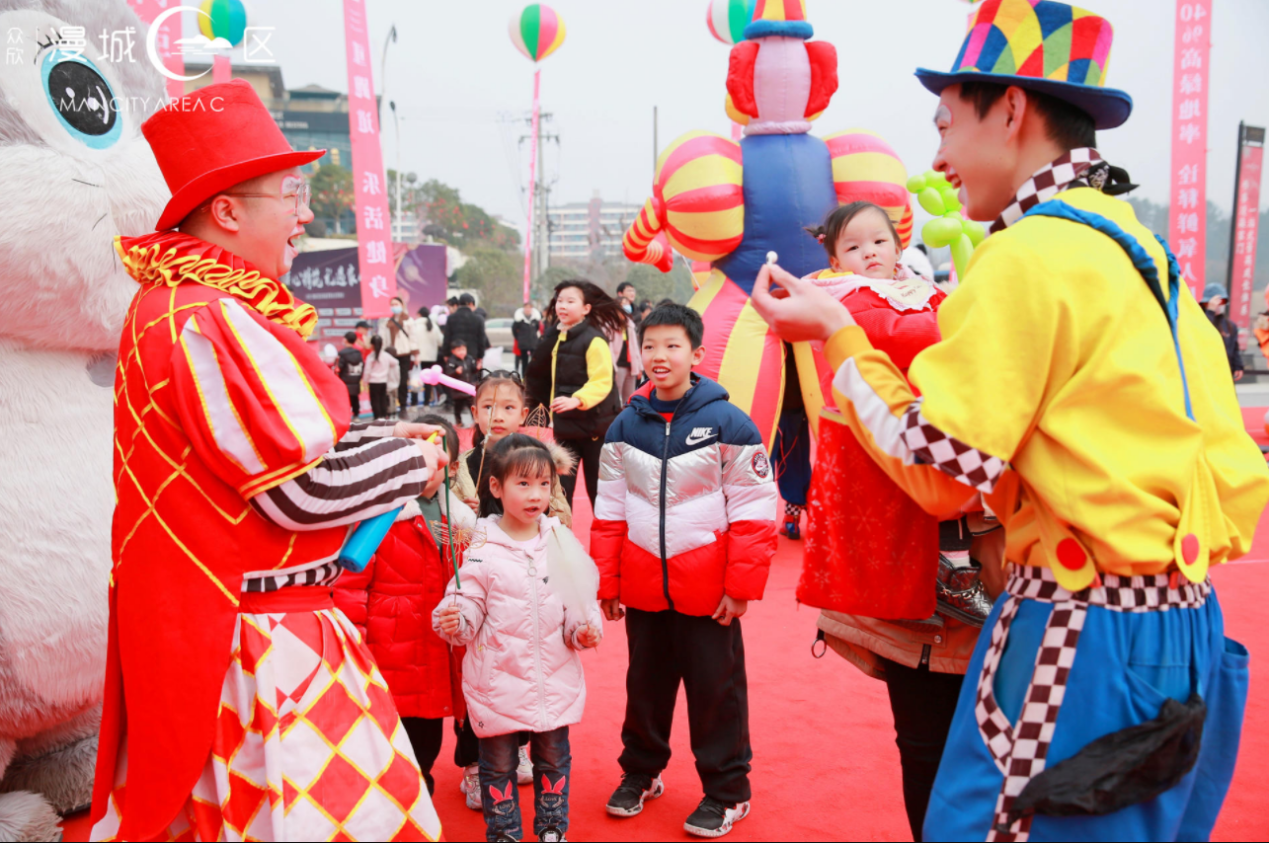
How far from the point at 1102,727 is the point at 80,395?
275cm

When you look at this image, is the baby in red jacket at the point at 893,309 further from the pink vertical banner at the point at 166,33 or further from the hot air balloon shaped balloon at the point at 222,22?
the hot air balloon shaped balloon at the point at 222,22

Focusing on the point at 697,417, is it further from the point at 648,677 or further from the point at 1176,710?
the point at 1176,710

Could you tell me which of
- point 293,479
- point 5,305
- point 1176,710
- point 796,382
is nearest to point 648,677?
point 293,479

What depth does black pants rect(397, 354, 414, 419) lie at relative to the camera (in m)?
13.2

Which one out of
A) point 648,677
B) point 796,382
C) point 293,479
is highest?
point 293,479

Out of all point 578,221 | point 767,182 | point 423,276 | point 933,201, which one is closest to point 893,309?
point 933,201

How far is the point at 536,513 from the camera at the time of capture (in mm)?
2713

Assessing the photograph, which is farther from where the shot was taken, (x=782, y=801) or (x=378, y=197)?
(x=378, y=197)

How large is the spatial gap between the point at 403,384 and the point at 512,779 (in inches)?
443

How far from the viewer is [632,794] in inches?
111

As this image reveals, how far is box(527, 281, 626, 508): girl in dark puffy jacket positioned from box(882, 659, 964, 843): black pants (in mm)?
3371

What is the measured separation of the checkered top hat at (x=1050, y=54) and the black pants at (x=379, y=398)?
36.5 feet

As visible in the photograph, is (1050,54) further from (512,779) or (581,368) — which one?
(581,368)

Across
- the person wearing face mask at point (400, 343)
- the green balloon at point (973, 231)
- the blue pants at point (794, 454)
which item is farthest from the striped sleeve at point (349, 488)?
the person wearing face mask at point (400, 343)
